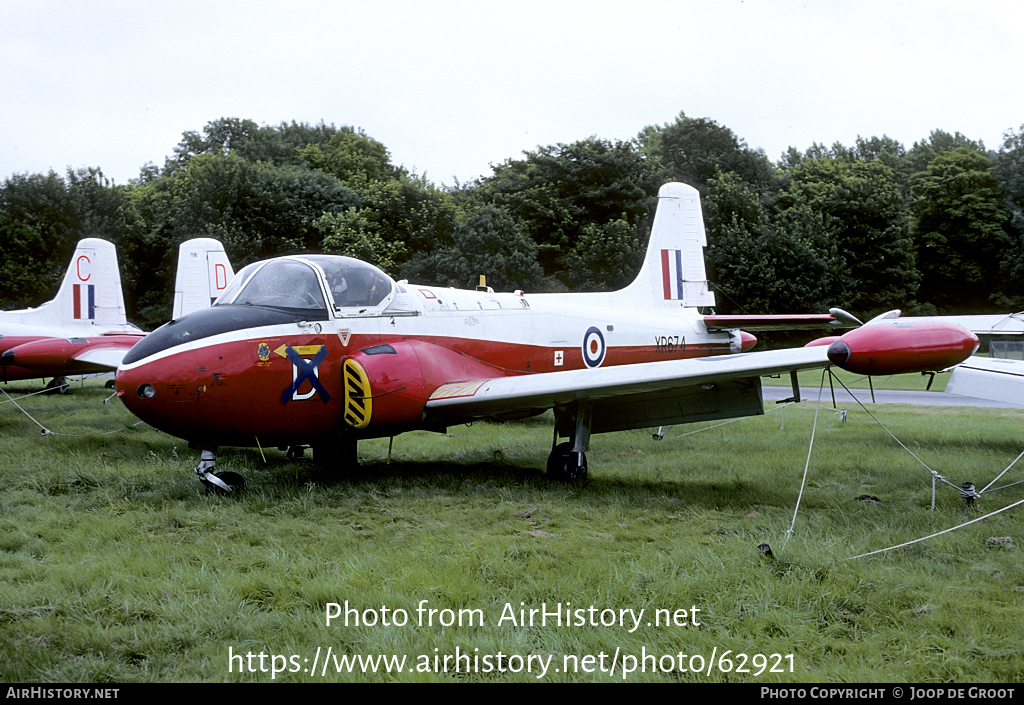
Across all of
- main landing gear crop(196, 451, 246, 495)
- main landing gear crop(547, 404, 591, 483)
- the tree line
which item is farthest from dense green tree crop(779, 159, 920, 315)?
main landing gear crop(196, 451, 246, 495)

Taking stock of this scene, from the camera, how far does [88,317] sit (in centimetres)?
1584

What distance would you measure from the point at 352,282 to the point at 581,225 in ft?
97.7

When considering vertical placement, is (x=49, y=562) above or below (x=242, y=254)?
below

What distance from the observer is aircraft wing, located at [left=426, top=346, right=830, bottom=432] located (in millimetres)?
6156

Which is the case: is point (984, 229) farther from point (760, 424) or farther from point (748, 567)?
point (748, 567)

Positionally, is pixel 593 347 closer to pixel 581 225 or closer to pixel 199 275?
pixel 199 275

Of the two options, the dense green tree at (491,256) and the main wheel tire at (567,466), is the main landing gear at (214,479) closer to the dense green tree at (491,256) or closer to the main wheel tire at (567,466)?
the main wheel tire at (567,466)

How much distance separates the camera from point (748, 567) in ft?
13.8

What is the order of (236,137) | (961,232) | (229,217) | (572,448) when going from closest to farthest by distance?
1. (572,448)
2. (229,217)
3. (961,232)
4. (236,137)

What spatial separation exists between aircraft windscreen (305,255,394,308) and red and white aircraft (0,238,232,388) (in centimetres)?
553

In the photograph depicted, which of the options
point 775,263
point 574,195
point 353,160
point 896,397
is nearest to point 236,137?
point 353,160

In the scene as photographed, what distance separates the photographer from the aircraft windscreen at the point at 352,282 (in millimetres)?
6902
